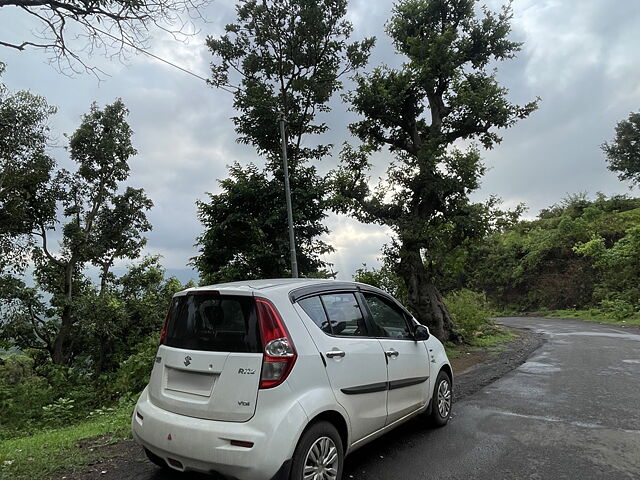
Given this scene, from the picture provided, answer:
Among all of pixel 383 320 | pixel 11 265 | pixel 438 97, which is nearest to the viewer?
pixel 383 320

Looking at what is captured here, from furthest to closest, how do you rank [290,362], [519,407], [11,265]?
[11,265], [519,407], [290,362]

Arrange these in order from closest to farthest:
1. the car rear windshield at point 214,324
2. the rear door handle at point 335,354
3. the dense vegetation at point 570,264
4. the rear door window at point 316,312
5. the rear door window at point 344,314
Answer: the car rear windshield at point 214,324, the rear door handle at point 335,354, the rear door window at point 316,312, the rear door window at point 344,314, the dense vegetation at point 570,264

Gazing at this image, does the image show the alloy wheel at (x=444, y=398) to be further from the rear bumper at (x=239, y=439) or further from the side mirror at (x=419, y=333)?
the rear bumper at (x=239, y=439)

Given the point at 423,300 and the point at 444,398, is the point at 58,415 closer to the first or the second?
the point at 444,398

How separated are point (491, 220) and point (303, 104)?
717 centimetres

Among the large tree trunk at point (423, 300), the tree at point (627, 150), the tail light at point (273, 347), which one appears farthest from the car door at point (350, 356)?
the tree at point (627, 150)

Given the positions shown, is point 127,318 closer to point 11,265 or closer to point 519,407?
point 11,265

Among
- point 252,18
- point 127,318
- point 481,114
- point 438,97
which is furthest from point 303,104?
point 127,318

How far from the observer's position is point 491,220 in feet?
38.9

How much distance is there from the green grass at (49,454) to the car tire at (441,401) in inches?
139

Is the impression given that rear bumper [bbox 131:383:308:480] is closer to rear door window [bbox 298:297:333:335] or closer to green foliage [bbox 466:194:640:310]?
rear door window [bbox 298:297:333:335]

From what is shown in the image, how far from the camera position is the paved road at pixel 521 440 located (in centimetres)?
364

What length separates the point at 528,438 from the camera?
14.6 feet

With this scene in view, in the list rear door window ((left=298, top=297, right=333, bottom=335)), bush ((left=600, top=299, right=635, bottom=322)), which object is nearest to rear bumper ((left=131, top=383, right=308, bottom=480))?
rear door window ((left=298, top=297, right=333, bottom=335))
